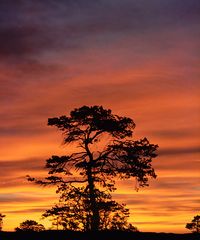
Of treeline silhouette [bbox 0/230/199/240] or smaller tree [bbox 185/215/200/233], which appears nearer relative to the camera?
treeline silhouette [bbox 0/230/199/240]

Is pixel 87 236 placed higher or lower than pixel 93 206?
lower

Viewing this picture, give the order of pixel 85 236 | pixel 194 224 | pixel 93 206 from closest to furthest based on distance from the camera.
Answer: pixel 85 236, pixel 93 206, pixel 194 224

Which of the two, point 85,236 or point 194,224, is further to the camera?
point 194,224

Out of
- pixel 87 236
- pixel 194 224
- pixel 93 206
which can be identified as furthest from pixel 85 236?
pixel 194 224

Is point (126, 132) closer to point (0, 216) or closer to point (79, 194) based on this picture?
point (79, 194)

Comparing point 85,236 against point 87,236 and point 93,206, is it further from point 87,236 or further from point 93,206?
point 93,206

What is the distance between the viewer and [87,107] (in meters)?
39.5

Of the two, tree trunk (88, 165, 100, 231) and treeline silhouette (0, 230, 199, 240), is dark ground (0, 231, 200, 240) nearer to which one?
treeline silhouette (0, 230, 199, 240)

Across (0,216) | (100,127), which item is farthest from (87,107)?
(0,216)

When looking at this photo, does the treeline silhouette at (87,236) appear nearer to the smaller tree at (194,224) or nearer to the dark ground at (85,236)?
the dark ground at (85,236)

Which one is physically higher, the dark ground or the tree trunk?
the tree trunk

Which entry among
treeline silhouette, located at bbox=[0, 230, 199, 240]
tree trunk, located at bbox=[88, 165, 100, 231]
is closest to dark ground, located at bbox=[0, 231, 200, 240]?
treeline silhouette, located at bbox=[0, 230, 199, 240]

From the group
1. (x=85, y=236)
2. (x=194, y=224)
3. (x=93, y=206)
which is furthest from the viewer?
(x=194, y=224)

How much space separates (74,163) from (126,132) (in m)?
4.88
